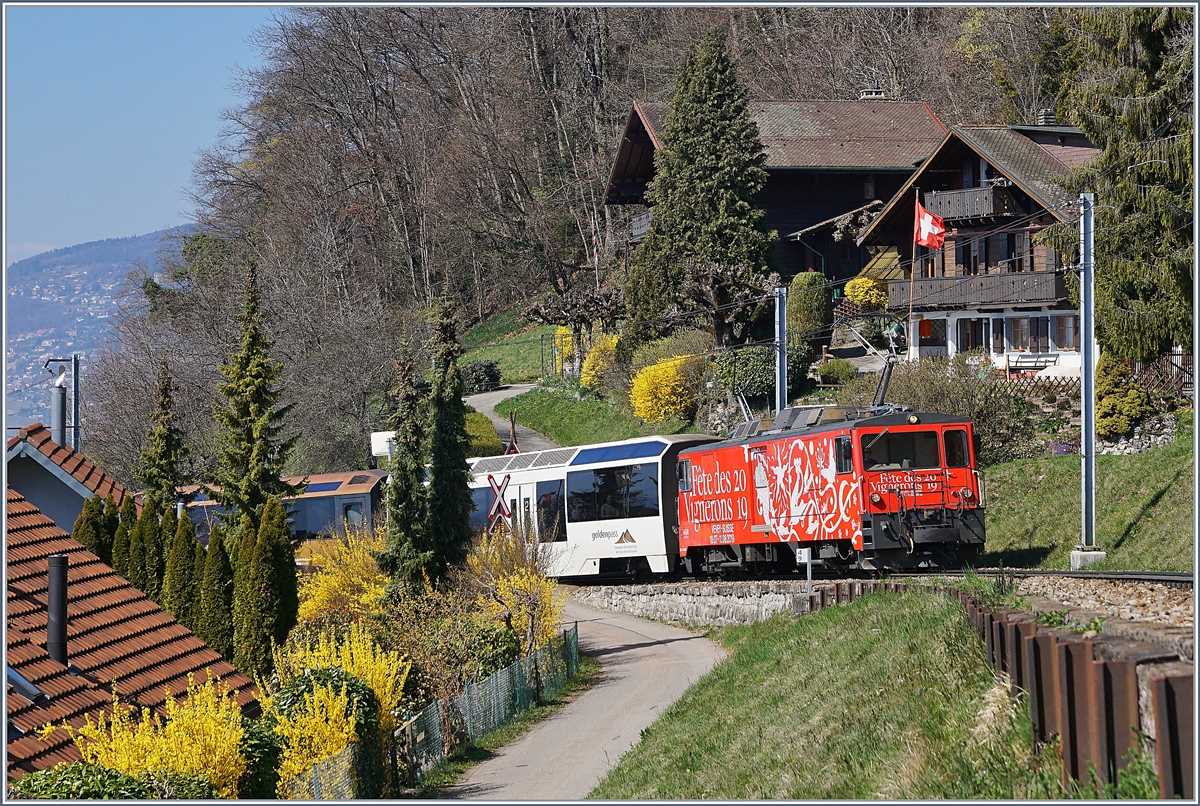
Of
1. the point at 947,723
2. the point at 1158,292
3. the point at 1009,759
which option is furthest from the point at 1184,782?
the point at 1158,292

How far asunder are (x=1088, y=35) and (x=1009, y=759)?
25.4 m

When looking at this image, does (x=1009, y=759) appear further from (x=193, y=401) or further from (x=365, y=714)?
(x=193, y=401)

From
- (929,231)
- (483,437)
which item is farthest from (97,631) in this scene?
(483,437)

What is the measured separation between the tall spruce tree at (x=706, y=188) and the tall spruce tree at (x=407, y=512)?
2380cm

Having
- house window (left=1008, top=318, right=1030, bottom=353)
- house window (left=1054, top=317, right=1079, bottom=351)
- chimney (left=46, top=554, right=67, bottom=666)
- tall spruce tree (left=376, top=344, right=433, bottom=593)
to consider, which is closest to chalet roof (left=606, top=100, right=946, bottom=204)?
house window (left=1008, top=318, right=1030, bottom=353)

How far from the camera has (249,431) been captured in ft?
94.4

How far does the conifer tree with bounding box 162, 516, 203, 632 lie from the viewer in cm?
1934

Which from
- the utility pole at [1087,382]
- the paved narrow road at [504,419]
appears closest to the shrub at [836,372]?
the paved narrow road at [504,419]

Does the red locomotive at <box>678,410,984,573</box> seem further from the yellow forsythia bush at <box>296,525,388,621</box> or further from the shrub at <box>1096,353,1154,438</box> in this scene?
the shrub at <box>1096,353,1154,438</box>

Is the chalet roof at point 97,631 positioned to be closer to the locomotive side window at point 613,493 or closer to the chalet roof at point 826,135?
the locomotive side window at point 613,493

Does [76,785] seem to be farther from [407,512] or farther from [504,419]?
[504,419]

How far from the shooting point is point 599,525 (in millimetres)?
31453

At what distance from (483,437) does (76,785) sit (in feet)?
132

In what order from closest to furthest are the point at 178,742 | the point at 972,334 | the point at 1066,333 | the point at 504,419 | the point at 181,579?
the point at 178,742 → the point at 181,579 → the point at 1066,333 → the point at 972,334 → the point at 504,419
